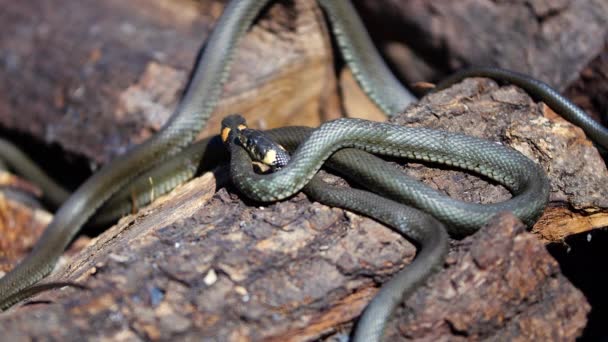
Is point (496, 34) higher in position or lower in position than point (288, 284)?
higher

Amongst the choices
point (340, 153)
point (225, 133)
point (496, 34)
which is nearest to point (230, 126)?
point (225, 133)

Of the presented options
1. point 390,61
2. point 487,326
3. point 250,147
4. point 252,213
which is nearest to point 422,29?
point 390,61

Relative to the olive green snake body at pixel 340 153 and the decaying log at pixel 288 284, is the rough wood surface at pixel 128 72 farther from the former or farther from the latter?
the decaying log at pixel 288 284

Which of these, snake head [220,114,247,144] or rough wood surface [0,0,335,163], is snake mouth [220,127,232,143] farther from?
rough wood surface [0,0,335,163]

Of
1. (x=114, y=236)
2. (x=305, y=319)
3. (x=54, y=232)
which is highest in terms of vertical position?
(x=305, y=319)

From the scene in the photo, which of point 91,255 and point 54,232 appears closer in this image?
point 91,255

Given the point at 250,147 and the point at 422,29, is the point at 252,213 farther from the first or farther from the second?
the point at 422,29

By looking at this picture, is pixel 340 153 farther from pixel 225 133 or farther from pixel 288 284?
pixel 288 284
